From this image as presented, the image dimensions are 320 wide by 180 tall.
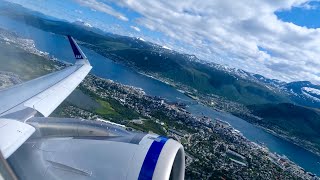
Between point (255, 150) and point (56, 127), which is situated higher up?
point (56, 127)

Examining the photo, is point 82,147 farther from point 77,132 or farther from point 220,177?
point 220,177

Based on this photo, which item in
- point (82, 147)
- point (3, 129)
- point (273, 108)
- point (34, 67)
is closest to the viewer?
point (82, 147)

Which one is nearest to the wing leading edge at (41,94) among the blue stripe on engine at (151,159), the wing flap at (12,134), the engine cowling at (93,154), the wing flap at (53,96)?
the wing flap at (53,96)

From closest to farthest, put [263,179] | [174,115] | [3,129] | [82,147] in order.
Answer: [82,147] → [3,129] → [263,179] → [174,115]

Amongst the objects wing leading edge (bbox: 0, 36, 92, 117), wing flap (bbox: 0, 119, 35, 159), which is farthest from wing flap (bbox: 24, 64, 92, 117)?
wing flap (bbox: 0, 119, 35, 159)

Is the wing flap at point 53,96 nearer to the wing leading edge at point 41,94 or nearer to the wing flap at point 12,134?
the wing leading edge at point 41,94

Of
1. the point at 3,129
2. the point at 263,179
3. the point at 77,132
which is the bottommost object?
the point at 263,179

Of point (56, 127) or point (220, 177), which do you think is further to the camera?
point (220, 177)

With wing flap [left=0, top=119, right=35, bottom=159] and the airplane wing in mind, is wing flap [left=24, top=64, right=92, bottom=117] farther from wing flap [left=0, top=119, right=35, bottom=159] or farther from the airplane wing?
wing flap [left=0, top=119, right=35, bottom=159]

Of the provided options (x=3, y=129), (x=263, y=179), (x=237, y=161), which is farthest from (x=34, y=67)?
(x=3, y=129)
